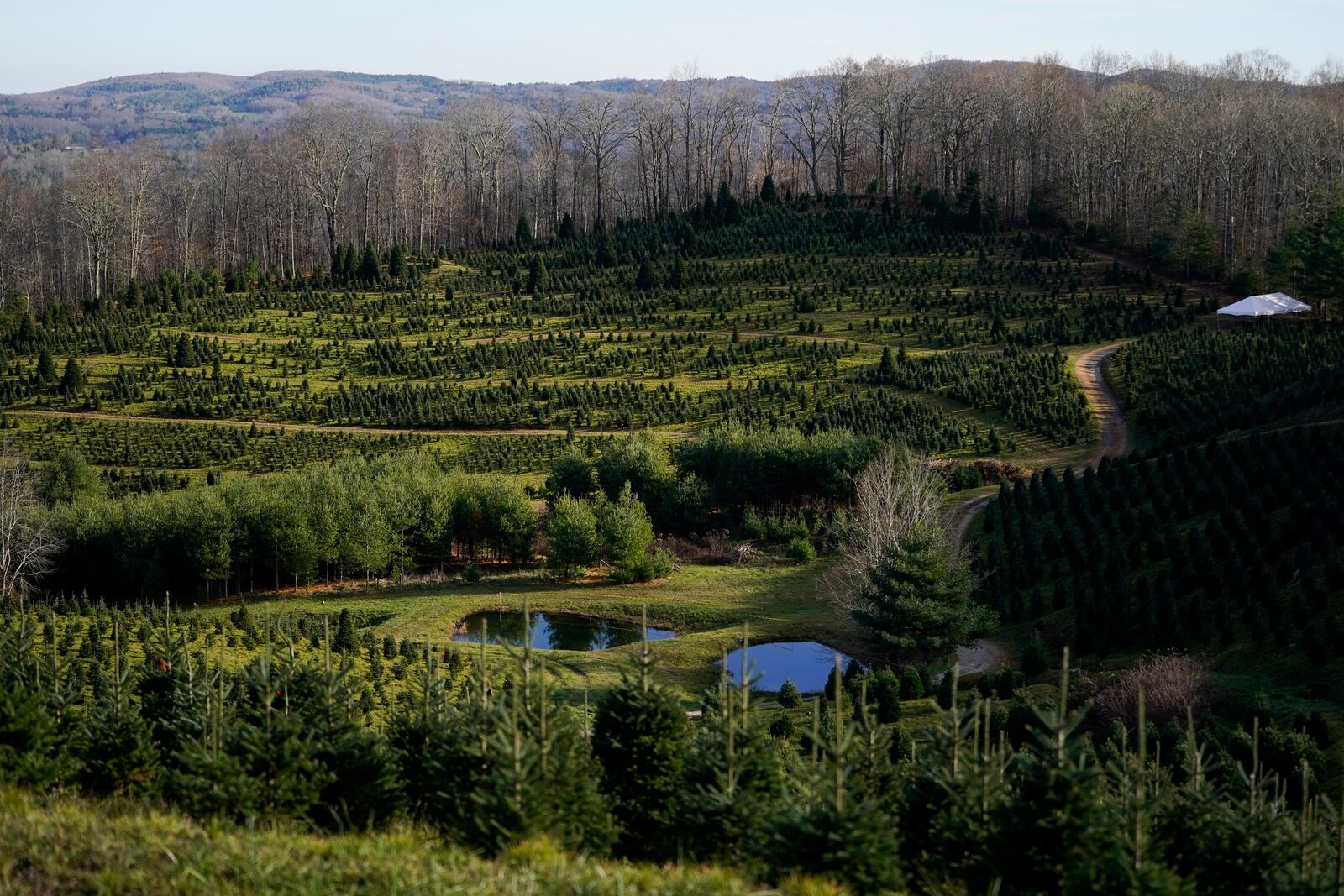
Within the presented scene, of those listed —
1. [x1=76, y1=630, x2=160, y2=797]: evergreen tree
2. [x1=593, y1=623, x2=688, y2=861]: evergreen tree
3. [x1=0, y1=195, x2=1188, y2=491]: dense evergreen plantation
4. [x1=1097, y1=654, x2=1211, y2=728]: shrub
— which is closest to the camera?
[x1=593, y1=623, x2=688, y2=861]: evergreen tree

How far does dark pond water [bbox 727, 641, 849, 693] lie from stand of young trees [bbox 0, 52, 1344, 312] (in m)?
43.3

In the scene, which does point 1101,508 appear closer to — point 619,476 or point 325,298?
point 619,476

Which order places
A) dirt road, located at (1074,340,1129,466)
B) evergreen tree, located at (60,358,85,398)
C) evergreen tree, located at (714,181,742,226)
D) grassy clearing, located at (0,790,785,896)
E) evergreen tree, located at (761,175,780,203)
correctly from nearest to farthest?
grassy clearing, located at (0,790,785,896) → dirt road, located at (1074,340,1129,466) → evergreen tree, located at (60,358,85,398) → evergreen tree, located at (714,181,742,226) → evergreen tree, located at (761,175,780,203)

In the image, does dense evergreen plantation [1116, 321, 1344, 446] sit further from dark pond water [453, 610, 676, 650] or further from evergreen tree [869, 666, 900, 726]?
evergreen tree [869, 666, 900, 726]

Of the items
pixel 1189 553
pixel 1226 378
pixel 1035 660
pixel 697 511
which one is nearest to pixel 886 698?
pixel 1035 660

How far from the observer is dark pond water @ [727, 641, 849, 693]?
99.6 feet

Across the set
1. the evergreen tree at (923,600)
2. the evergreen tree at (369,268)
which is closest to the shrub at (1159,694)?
the evergreen tree at (923,600)

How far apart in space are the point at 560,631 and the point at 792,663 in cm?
738

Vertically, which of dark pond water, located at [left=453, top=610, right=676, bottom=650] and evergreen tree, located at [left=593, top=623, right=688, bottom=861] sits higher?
evergreen tree, located at [left=593, top=623, right=688, bottom=861]

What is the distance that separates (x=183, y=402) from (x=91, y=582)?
1462 cm

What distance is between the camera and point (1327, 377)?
39.2m

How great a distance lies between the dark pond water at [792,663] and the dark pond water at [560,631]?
3.22 m

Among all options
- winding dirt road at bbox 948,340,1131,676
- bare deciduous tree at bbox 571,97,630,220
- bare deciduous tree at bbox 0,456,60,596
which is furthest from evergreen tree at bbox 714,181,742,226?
bare deciduous tree at bbox 0,456,60,596

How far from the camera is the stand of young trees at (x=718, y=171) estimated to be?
246 feet
